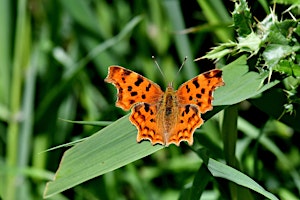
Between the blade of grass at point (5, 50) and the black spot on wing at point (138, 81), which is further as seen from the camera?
the blade of grass at point (5, 50)

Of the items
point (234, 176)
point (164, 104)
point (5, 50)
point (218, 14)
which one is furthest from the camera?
point (5, 50)

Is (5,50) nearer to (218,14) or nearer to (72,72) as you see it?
(72,72)

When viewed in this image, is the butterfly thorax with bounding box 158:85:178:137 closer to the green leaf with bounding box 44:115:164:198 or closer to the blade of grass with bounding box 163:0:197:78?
the green leaf with bounding box 44:115:164:198

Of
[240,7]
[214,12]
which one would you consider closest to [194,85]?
[240,7]

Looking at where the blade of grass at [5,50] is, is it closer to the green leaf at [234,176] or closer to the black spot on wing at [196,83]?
the black spot on wing at [196,83]

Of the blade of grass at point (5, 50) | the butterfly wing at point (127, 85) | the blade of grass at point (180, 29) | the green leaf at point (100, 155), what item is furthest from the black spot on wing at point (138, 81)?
the blade of grass at point (5, 50)

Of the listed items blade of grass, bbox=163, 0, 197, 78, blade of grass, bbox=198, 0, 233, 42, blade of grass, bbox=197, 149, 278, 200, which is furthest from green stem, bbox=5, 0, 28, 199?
blade of grass, bbox=197, 149, 278, 200

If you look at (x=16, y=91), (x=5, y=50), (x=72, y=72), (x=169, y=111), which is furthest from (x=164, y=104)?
(x=5, y=50)
